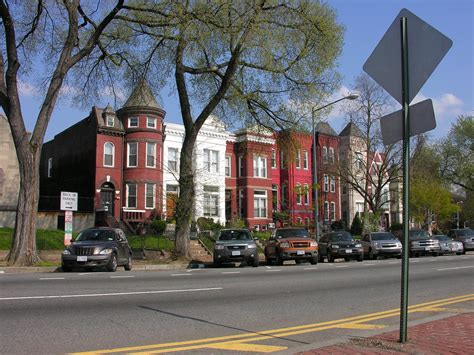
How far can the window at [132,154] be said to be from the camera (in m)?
38.0

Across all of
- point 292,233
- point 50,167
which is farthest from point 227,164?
point 292,233

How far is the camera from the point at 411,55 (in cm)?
568

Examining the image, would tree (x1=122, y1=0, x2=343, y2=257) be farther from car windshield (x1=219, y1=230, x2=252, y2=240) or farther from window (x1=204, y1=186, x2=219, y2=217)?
window (x1=204, y1=186, x2=219, y2=217)

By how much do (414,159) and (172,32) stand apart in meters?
31.5

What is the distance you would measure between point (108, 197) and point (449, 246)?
954 inches

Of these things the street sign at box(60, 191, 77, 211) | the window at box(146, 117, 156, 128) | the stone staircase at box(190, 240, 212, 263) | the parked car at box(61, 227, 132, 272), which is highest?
the window at box(146, 117, 156, 128)

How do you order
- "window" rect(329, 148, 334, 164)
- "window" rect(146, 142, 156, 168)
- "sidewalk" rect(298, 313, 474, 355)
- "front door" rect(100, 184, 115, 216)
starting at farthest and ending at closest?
"window" rect(329, 148, 334, 164) < "window" rect(146, 142, 156, 168) < "front door" rect(100, 184, 115, 216) < "sidewalk" rect(298, 313, 474, 355)

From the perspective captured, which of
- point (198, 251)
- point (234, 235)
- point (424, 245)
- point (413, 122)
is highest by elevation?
point (413, 122)

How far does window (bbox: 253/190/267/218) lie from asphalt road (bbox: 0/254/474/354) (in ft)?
102

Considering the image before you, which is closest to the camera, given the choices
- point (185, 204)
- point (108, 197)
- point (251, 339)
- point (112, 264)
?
point (251, 339)

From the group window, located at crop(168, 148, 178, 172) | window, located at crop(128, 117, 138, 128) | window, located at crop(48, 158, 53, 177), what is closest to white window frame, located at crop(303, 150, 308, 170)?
window, located at crop(168, 148, 178, 172)

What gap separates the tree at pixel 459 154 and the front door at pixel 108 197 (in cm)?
4240

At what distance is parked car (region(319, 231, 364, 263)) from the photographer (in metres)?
25.2

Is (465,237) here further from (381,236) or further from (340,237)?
(340,237)
